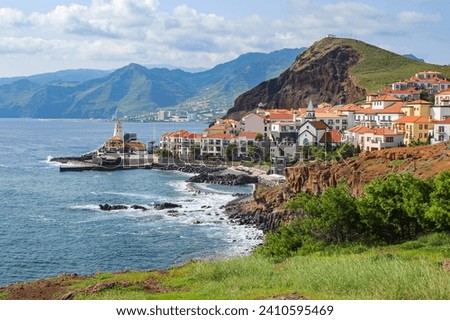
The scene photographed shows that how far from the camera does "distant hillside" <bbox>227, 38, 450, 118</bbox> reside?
4779 inches

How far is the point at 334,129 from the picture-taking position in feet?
284

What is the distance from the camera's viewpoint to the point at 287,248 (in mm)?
23547

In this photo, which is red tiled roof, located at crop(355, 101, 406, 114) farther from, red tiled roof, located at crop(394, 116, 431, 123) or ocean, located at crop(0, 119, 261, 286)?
ocean, located at crop(0, 119, 261, 286)

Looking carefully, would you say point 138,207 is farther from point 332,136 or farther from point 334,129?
point 334,129

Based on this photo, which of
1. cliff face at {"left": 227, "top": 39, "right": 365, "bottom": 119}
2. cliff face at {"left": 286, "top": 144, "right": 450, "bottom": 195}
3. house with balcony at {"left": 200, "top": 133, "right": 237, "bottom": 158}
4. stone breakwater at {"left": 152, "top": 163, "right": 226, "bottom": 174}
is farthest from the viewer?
cliff face at {"left": 227, "top": 39, "right": 365, "bottom": 119}

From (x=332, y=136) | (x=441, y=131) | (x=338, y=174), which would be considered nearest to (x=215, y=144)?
(x=332, y=136)

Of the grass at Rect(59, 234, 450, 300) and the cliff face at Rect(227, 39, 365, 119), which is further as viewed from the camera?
the cliff face at Rect(227, 39, 365, 119)

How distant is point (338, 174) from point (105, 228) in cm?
2060

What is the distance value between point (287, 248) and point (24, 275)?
57.2 ft

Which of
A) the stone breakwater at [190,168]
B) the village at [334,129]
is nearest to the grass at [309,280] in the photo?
the village at [334,129]

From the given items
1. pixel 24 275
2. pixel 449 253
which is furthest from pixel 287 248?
pixel 24 275

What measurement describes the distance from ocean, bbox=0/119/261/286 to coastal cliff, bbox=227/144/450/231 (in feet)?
8.11

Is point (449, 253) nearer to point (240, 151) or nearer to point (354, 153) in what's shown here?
point (354, 153)

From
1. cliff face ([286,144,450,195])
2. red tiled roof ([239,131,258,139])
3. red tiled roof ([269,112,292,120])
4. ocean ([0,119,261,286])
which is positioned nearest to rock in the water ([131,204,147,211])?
ocean ([0,119,261,286])
